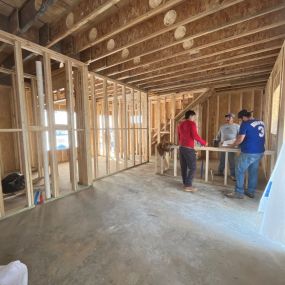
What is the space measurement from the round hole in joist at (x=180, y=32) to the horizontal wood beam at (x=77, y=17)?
105cm

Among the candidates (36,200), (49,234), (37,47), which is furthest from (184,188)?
(37,47)

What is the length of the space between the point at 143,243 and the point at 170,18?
2948 millimetres

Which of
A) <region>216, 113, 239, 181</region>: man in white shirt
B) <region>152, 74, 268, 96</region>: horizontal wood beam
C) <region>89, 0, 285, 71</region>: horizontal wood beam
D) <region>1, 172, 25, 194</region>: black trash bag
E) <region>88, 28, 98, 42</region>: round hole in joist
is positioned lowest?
<region>1, 172, 25, 194</region>: black trash bag

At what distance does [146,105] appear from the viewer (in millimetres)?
6297

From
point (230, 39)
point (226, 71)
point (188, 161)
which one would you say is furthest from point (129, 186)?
point (226, 71)

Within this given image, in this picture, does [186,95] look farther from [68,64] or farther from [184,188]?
[68,64]

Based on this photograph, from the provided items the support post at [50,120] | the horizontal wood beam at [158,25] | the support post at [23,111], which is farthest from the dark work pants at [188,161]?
the support post at [23,111]

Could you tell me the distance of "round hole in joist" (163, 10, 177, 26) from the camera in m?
2.34

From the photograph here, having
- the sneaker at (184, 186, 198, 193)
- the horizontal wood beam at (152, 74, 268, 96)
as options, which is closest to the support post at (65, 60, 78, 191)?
the sneaker at (184, 186, 198, 193)

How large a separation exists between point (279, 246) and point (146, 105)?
17.3ft

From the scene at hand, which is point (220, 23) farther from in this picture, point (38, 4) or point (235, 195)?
point (235, 195)

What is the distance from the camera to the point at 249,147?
295 centimetres

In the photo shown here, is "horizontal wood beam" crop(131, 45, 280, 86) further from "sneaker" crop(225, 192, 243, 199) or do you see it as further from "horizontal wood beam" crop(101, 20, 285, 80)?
"sneaker" crop(225, 192, 243, 199)

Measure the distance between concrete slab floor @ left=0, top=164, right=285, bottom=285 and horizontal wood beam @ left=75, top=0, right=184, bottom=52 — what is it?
275cm
